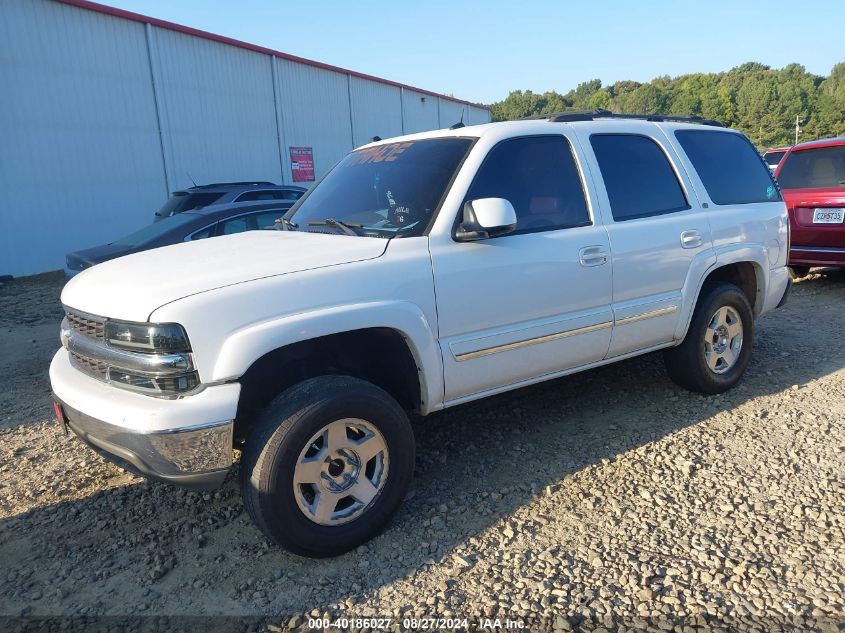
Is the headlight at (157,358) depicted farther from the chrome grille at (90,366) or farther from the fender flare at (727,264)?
the fender flare at (727,264)

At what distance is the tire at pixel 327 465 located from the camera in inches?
103

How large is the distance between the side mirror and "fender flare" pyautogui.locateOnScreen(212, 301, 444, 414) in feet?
1.60

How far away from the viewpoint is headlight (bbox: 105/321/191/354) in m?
2.46

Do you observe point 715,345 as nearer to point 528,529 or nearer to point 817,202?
point 528,529

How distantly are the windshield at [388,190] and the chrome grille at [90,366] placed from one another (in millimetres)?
1340

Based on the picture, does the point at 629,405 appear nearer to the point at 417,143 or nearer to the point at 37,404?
the point at 417,143

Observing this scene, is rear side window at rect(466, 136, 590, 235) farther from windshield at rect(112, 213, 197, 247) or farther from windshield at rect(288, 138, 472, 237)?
windshield at rect(112, 213, 197, 247)

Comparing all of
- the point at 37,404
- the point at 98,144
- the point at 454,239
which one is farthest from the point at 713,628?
the point at 98,144

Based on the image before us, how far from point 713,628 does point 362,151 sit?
3262 millimetres

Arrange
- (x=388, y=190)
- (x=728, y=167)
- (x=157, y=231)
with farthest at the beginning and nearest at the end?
(x=157, y=231), (x=728, y=167), (x=388, y=190)

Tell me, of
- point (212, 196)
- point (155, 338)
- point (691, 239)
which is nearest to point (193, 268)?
point (155, 338)

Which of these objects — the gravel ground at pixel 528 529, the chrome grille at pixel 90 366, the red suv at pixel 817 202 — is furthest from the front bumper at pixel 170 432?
the red suv at pixel 817 202

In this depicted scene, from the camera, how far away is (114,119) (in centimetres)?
1462

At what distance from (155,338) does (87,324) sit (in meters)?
0.59
